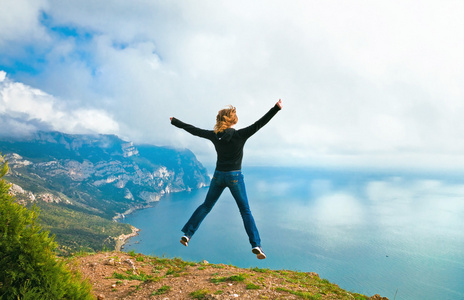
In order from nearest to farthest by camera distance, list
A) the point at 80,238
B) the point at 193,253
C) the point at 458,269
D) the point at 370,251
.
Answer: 1. the point at 458,269
2. the point at 370,251
3. the point at 193,253
4. the point at 80,238

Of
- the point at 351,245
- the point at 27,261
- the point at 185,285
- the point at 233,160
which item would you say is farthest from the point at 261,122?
the point at 351,245

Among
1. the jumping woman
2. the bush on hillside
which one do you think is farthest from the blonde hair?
the bush on hillside

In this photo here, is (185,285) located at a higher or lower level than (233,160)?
lower

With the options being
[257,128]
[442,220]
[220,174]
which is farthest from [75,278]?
[442,220]

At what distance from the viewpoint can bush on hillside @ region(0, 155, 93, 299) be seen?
3.05 metres

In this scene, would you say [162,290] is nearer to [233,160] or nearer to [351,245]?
[233,160]

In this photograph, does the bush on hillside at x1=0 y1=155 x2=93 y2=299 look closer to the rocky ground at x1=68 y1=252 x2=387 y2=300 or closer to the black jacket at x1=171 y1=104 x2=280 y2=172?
the rocky ground at x1=68 y1=252 x2=387 y2=300

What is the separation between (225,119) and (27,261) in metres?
3.90

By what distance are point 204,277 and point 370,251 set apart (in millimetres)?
128145

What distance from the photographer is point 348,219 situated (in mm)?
160875

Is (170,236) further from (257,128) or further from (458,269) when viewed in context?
(257,128)

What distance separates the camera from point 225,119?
16.6 feet

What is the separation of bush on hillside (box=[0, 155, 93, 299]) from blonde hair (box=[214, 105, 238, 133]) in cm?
337

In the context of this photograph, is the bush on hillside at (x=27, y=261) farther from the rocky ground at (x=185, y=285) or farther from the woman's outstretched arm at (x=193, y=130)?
the woman's outstretched arm at (x=193, y=130)
